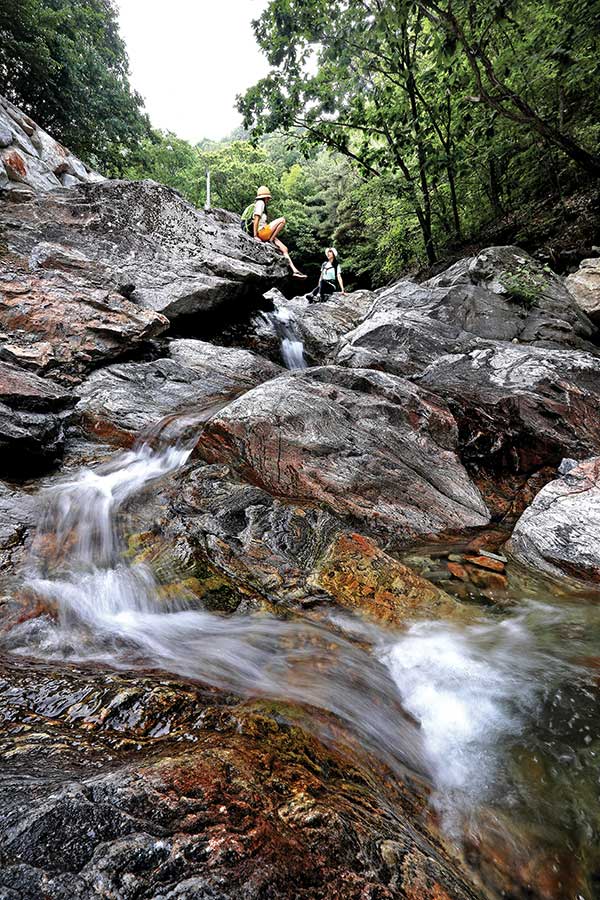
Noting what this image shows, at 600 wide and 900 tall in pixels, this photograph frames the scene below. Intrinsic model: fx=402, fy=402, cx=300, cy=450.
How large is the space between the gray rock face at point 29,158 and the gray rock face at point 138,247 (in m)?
1.95

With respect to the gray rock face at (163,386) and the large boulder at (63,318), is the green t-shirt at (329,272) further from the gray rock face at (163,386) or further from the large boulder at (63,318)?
the large boulder at (63,318)

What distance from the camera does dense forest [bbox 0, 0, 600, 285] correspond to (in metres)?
6.23

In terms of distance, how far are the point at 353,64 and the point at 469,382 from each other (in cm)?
787

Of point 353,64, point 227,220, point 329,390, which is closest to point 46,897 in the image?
point 329,390

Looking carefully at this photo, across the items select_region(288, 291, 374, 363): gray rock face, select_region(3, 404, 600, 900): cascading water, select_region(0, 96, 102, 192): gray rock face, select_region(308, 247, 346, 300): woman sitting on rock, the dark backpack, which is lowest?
select_region(3, 404, 600, 900): cascading water

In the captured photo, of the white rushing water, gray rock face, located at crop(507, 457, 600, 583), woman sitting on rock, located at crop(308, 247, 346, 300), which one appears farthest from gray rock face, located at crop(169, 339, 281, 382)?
woman sitting on rock, located at crop(308, 247, 346, 300)

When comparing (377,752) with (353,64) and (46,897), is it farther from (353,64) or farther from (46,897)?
(353,64)

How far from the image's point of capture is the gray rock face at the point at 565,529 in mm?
3527

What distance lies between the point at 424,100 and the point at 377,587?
10.9 m

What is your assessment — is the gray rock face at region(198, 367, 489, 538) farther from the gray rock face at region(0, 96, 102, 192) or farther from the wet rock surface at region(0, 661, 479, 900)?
the gray rock face at region(0, 96, 102, 192)

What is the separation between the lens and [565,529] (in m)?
3.75

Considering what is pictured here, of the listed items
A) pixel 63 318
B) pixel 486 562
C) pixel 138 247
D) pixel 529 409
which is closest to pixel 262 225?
pixel 138 247

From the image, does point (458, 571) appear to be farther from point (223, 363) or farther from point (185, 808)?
point (223, 363)

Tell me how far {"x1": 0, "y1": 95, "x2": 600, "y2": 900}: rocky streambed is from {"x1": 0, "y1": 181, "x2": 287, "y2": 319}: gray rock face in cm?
12
